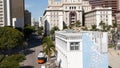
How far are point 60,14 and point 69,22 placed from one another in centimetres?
1337

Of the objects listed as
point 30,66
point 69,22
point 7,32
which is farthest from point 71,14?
point 30,66

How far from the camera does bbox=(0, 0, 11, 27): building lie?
10600 centimetres

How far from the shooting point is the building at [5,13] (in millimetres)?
106000

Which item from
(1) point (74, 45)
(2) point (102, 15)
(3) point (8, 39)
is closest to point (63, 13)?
(2) point (102, 15)

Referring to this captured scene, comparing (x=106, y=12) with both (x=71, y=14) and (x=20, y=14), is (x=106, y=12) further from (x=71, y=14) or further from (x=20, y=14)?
(x=20, y=14)

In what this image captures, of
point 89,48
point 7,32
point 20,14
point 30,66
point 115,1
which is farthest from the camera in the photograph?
point 115,1

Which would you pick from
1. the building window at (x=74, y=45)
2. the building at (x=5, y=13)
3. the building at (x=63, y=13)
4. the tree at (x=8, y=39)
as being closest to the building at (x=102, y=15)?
the building at (x=63, y=13)

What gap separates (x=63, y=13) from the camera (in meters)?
158

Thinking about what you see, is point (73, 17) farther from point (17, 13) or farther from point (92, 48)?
point (92, 48)

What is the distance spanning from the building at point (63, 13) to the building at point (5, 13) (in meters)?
41.6

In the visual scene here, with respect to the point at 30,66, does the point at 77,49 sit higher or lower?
higher

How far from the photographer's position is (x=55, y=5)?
16900cm

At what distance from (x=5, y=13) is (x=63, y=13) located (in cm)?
5484

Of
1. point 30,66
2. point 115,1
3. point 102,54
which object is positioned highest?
point 115,1
